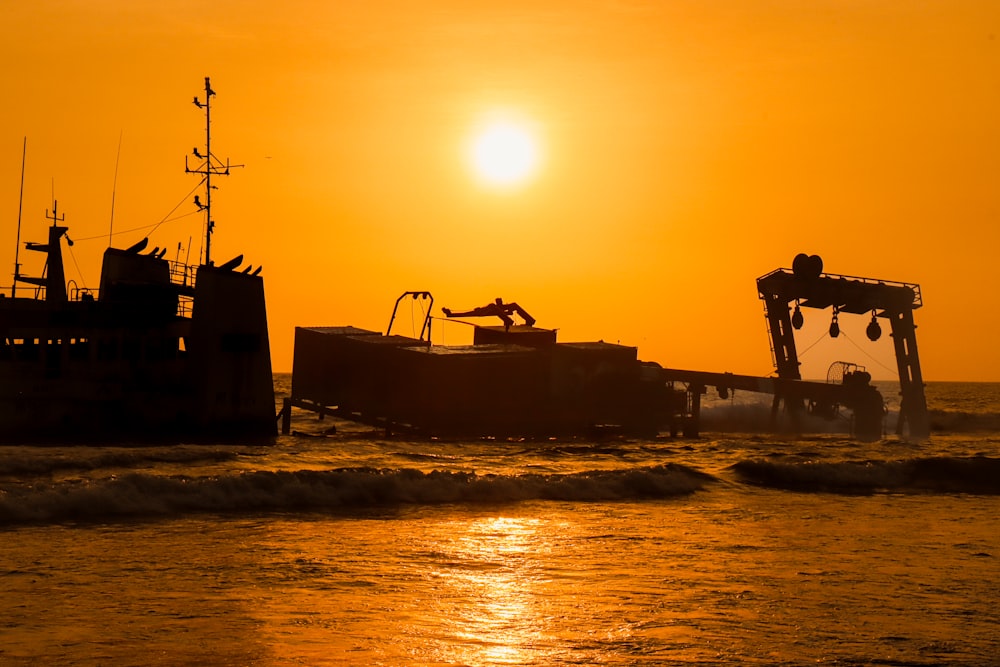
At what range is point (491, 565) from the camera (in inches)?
985

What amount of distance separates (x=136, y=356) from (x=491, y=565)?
31066 millimetres

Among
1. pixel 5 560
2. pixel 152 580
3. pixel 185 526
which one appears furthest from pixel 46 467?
pixel 152 580

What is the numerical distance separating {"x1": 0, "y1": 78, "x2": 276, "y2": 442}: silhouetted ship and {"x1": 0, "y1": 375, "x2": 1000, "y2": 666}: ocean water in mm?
4221

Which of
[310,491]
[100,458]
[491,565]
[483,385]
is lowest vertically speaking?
[491,565]

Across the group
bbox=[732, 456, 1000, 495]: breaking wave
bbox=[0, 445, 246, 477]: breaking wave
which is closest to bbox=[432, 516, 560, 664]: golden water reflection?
bbox=[0, 445, 246, 477]: breaking wave

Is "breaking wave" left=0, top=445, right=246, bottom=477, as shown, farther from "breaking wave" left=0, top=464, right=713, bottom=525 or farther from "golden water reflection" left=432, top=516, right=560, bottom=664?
"golden water reflection" left=432, top=516, right=560, bottom=664

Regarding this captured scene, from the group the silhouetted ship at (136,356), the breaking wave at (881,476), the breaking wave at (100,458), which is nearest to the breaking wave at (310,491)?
the breaking wave at (881,476)

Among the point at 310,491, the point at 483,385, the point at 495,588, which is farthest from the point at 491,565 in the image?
the point at 483,385

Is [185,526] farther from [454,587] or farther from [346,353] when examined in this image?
[346,353]

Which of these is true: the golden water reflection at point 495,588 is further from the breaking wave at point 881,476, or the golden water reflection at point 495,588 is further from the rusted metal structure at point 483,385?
the rusted metal structure at point 483,385

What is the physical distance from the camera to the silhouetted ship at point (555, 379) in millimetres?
66375

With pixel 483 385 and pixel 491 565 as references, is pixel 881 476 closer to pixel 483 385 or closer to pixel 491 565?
pixel 491 565

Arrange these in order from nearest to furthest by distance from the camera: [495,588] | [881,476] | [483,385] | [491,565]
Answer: [495,588], [491,565], [881,476], [483,385]

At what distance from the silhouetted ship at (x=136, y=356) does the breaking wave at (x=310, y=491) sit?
15843 mm
